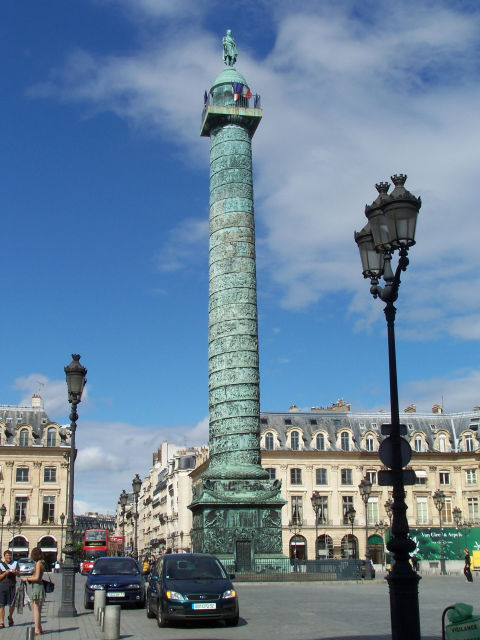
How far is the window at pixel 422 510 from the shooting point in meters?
56.8

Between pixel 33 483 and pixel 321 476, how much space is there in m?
22.0

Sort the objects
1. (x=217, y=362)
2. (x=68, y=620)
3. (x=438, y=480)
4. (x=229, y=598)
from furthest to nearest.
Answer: (x=438, y=480) → (x=217, y=362) → (x=68, y=620) → (x=229, y=598)

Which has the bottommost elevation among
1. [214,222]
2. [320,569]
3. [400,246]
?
[320,569]

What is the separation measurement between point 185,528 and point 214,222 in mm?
43685

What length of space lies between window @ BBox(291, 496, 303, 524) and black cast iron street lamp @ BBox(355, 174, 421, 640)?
4747cm

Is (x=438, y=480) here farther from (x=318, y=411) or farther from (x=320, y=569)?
(x=320, y=569)

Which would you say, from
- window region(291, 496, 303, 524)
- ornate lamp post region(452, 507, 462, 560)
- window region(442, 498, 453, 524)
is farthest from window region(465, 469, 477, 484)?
window region(291, 496, 303, 524)

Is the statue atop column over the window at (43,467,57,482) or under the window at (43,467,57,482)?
over

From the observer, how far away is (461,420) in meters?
61.6

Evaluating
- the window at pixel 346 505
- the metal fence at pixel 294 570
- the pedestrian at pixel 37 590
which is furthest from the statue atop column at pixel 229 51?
the window at pixel 346 505

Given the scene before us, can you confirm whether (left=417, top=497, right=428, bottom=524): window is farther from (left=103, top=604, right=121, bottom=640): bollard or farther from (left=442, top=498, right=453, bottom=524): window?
(left=103, top=604, right=121, bottom=640): bollard

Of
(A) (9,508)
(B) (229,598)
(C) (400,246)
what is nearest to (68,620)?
(B) (229,598)

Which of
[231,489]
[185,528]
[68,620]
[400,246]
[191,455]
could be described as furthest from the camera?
[191,455]

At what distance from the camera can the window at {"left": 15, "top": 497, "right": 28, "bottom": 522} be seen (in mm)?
58500
